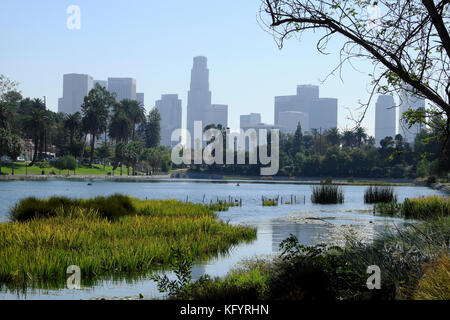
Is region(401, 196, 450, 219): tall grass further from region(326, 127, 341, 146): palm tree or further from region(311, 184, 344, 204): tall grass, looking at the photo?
region(326, 127, 341, 146): palm tree

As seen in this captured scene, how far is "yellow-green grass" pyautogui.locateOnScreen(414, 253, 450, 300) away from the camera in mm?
6446

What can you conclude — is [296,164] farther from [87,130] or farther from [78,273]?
[78,273]

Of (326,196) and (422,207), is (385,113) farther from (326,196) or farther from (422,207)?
(422,207)

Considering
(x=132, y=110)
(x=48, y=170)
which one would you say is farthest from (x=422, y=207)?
(x=132, y=110)

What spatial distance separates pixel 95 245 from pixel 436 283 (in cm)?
783

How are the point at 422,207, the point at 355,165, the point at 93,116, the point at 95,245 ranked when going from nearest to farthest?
the point at 95,245 → the point at 422,207 → the point at 355,165 → the point at 93,116

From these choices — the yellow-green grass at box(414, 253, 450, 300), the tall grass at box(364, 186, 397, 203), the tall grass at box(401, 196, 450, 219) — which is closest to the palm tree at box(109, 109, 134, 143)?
the tall grass at box(364, 186, 397, 203)

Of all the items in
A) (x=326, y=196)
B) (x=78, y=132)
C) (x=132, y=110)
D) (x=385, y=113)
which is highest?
(x=132, y=110)

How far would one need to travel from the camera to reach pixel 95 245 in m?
11.8

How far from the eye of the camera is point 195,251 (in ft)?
41.3

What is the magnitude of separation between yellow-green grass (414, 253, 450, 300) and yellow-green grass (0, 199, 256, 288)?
17.4 feet

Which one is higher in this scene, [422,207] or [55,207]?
[55,207]

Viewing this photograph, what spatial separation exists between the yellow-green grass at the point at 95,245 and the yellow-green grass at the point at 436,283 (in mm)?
5293

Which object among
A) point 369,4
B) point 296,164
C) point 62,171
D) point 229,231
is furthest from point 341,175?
point 369,4
